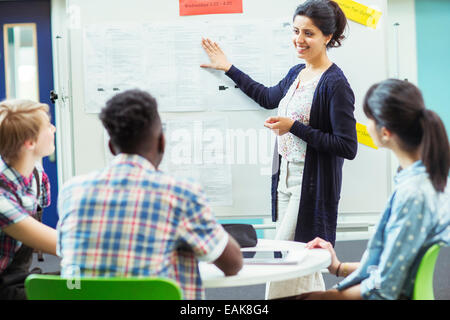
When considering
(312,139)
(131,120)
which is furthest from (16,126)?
(312,139)

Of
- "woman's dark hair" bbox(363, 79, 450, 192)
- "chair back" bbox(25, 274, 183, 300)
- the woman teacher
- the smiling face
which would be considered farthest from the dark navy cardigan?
"chair back" bbox(25, 274, 183, 300)

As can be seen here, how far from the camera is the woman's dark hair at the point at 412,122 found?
131 cm

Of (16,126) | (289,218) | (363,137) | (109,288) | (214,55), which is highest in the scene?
(214,55)

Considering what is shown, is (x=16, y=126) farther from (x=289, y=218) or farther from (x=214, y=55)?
(x=214, y=55)

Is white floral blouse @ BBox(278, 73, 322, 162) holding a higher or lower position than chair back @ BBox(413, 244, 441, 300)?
higher

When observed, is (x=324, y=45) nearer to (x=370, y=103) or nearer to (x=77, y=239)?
(x=370, y=103)

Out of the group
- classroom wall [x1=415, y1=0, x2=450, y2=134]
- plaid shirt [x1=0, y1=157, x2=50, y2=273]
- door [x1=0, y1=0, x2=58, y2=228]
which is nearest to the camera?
plaid shirt [x1=0, y1=157, x2=50, y2=273]

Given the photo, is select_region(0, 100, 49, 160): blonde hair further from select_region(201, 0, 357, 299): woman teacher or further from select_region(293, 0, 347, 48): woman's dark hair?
select_region(293, 0, 347, 48): woman's dark hair

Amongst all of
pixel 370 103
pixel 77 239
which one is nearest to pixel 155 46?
pixel 370 103

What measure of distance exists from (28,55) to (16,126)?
11.1ft

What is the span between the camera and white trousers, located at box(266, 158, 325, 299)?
2.20 meters

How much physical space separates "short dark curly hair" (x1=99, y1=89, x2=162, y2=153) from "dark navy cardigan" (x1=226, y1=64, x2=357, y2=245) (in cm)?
111

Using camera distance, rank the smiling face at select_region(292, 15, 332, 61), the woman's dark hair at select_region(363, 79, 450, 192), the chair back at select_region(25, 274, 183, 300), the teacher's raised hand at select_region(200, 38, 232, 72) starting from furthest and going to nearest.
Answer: the teacher's raised hand at select_region(200, 38, 232, 72) → the smiling face at select_region(292, 15, 332, 61) → the woman's dark hair at select_region(363, 79, 450, 192) → the chair back at select_region(25, 274, 183, 300)

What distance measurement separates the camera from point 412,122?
136 centimetres
